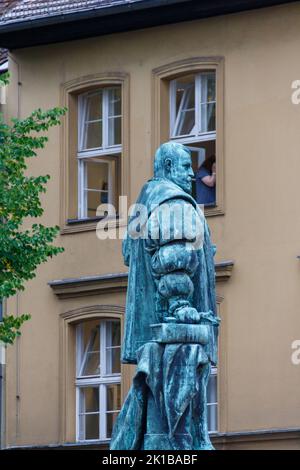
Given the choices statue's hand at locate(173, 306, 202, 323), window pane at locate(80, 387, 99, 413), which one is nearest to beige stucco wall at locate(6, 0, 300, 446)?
window pane at locate(80, 387, 99, 413)

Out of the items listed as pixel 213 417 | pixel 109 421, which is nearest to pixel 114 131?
pixel 109 421

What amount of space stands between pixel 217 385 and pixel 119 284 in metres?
2.40

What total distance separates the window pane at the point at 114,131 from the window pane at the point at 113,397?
3361 millimetres

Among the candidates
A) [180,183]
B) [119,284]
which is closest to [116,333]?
[119,284]

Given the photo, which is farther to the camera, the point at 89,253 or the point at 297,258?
the point at 89,253

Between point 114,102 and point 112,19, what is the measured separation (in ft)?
4.19

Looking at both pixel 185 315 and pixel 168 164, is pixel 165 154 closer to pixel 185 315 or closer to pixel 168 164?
pixel 168 164

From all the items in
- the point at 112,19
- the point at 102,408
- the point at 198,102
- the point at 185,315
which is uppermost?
the point at 112,19

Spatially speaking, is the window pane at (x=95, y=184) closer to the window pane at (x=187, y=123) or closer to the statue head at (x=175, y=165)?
the window pane at (x=187, y=123)

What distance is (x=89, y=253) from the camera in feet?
120

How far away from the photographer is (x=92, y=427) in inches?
1430

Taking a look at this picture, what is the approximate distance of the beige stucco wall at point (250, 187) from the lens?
111ft
